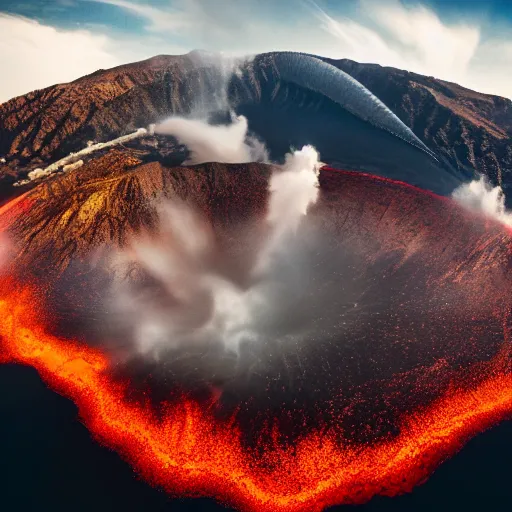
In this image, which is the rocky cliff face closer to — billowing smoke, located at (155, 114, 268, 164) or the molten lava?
the molten lava

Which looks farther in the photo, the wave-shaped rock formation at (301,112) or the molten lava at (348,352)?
the wave-shaped rock formation at (301,112)

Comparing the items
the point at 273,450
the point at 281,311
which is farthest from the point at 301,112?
the point at 273,450

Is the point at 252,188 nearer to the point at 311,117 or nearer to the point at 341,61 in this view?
the point at 311,117

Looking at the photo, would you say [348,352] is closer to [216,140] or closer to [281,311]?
[281,311]

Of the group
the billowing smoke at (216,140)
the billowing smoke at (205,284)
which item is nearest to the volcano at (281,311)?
the billowing smoke at (205,284)

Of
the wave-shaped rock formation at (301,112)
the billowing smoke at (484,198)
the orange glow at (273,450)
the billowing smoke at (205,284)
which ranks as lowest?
the orange glow at (273,450)

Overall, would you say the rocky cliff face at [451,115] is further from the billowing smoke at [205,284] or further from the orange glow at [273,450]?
the orange glow at [273,450]
